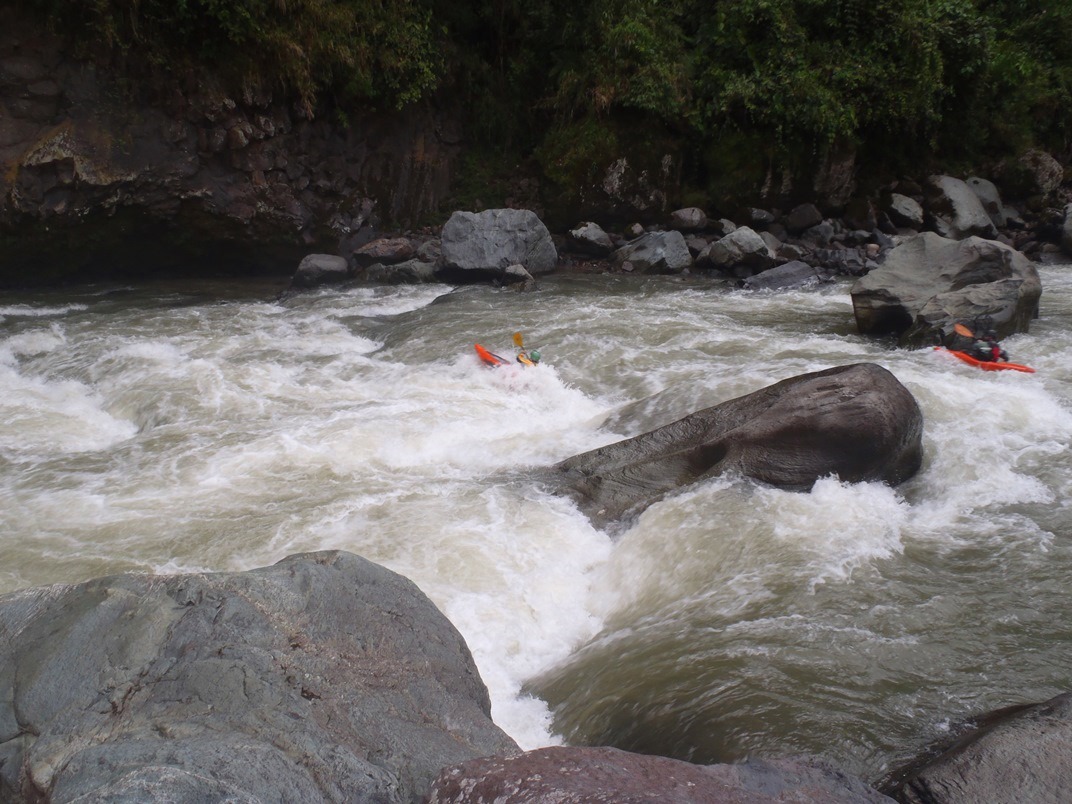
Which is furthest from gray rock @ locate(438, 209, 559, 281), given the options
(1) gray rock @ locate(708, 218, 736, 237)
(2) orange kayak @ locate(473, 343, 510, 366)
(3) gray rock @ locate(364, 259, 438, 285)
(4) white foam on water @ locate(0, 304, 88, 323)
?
(4) white foam on water @ locate(0, 304, 88, 323)

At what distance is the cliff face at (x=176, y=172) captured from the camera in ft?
31.8

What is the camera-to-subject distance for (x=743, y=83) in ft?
42.3

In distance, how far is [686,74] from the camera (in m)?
13.3

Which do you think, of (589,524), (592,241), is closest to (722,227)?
(592,241)

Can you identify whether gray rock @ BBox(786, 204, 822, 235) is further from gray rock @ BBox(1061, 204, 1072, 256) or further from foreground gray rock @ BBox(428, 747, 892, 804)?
foreground gray rock @ BBox(428, 747, 892, 804)

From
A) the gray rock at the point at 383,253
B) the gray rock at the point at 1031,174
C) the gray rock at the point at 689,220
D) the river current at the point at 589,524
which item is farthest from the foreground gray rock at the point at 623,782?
the gray rock at the point at 1031,174

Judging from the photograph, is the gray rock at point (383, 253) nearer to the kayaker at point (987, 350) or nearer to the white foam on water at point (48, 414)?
the white foam on water at point (48, 414)

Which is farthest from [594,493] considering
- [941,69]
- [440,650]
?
[941,69]

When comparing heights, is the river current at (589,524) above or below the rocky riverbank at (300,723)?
below

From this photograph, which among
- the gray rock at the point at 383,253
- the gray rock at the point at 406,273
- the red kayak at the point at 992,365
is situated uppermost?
the red kayak at the point at 992,365

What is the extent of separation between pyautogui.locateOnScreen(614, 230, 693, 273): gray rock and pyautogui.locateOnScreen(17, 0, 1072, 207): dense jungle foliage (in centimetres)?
184

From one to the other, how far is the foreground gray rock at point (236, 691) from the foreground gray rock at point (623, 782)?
0.79 feet

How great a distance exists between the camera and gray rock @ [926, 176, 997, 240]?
12867 mm

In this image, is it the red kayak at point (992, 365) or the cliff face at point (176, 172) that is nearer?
the red kayak at point (992, 365)
